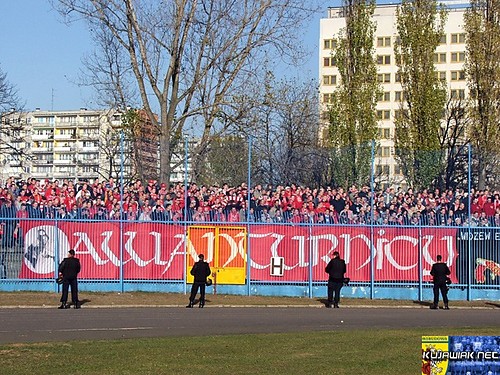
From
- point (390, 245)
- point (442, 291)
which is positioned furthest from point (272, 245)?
point (442, 291)

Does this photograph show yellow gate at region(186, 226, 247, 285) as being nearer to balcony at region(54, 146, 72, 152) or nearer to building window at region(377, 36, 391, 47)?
building window at region(377, 36, 391, 47)

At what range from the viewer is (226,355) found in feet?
59.7

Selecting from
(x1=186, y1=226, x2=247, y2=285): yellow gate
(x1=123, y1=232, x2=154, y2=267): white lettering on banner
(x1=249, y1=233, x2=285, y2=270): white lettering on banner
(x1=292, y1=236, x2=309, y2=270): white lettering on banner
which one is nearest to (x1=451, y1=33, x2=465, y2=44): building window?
(x1=292, y1=236, x2=309, y2=270): white lettering on banner

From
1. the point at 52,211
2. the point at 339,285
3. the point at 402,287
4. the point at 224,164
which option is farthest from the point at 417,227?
the point at 52,211

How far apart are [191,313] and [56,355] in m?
9.90

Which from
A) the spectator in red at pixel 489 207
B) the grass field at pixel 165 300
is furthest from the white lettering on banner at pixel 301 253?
the spectator in red at pixel 489 207

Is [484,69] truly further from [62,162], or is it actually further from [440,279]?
[62,162]

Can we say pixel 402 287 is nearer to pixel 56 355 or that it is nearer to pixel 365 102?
pixel 56 355

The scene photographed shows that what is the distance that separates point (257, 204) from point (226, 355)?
15772 millimetres

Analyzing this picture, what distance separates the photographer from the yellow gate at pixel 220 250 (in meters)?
33.3

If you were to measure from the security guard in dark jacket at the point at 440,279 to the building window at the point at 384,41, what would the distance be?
67.2 m

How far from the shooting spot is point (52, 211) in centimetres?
3238

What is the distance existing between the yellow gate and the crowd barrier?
0.03m

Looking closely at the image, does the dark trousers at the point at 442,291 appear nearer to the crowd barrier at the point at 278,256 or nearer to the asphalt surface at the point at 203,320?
the asphalt surface at the point at 203,320
